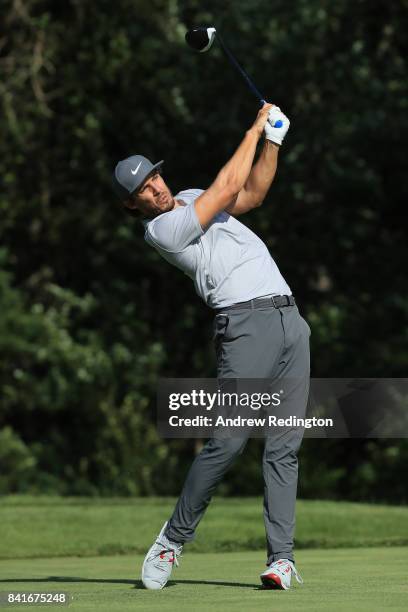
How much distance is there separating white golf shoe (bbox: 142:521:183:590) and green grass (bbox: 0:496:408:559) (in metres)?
3.22

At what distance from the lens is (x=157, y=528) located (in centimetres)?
1041

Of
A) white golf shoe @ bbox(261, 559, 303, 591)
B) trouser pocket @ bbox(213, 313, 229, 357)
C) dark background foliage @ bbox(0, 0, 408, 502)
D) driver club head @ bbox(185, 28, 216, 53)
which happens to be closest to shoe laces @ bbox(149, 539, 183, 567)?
white golf shoe @ bbox(261, 559, 303, 591)

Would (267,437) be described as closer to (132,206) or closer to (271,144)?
(132,206)

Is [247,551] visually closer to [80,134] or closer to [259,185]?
[259,185]

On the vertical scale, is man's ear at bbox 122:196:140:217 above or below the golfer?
above

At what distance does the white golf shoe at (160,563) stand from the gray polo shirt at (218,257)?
3.35 ft

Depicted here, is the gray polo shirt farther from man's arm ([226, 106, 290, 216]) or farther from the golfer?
man's arm ([226, 106, 290, 216])

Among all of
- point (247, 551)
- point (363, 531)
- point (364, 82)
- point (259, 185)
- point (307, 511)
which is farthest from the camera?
point (364, 82)

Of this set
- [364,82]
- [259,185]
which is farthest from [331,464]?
[259,185]

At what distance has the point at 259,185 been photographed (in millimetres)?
6172

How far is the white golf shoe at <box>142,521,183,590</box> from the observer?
18.3 ft

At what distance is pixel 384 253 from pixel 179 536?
12959 millimetres

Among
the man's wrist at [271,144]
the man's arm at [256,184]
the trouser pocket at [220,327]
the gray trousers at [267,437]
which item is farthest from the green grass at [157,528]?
the man's wrist at [271,144]

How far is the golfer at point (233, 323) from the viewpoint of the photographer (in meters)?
5.64
